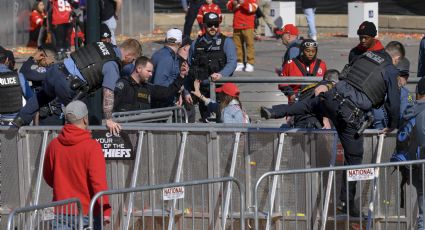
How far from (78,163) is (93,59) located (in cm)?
211

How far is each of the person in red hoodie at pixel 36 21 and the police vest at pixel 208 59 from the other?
12092 mm

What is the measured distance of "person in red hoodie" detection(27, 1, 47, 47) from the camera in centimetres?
2753

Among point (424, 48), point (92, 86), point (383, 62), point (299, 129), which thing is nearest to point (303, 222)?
point (299, 129)

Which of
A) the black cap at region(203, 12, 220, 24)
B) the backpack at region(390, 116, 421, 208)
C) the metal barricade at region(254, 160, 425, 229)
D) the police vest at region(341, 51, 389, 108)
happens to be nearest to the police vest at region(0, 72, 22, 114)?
the black cap at region(203, 12, 220, 24)

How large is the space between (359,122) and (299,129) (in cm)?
68

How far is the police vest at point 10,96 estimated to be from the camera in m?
14.0

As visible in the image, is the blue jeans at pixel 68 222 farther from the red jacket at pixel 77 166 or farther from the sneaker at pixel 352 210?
the sneaker at pixel 352 210

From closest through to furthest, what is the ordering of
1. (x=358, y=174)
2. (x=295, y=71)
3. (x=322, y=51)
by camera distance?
(x=358, y=174) → (x=295, y=71) → (x=322, y=51)

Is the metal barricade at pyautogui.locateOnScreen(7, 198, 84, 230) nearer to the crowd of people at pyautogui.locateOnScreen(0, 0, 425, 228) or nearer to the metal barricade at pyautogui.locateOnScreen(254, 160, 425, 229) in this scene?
the crowd of people at pyautogui.locateOnScreen(0, 0, 425, 228)

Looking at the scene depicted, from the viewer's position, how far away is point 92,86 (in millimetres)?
12539

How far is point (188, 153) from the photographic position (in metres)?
12.3

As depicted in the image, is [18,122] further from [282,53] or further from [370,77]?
[282,53]

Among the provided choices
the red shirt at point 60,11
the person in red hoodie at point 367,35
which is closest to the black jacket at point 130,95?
the person in red hoodie at point 367,35

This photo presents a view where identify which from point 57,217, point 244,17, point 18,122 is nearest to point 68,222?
point 57,217
